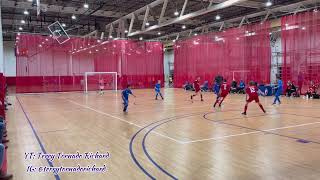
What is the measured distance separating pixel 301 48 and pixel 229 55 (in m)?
7.36

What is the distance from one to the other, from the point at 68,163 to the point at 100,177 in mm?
1085

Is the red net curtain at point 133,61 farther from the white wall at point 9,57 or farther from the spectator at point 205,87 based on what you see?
the white wall at point 9,57

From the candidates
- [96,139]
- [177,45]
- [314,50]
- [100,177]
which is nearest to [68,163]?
[100,177]

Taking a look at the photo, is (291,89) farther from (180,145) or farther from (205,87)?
(180,145)

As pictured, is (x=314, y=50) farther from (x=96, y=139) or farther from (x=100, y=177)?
(x=100, y=177)

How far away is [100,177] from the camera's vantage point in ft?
15.8

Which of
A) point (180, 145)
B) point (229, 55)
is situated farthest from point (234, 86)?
point (180, 145)

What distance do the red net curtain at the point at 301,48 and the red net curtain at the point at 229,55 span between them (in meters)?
1.74

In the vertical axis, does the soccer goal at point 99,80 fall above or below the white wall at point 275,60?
below

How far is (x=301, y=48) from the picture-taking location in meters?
21.5

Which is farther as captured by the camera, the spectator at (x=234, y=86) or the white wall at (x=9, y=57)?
the white wall at (x=9, y=57)

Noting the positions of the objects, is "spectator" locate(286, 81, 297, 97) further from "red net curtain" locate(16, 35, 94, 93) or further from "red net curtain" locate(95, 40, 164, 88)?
"red net curtain" locate(16, 35, 94, 93)

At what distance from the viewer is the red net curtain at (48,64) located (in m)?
29.7

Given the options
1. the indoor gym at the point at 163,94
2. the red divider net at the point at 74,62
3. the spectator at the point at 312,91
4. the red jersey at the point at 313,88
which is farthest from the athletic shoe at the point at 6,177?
the red divider net at the point at 74,62
